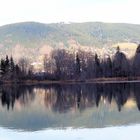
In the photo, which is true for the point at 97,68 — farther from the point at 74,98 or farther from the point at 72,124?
the point at 72,124

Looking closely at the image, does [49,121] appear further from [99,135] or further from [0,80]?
[0,80]

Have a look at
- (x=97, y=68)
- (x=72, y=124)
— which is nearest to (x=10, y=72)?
(x=97, y=68)

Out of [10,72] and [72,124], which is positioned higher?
[72,124]

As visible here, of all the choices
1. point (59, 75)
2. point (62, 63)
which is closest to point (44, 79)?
point (59, 75)

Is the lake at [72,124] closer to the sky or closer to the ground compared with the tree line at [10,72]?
closer to the sky

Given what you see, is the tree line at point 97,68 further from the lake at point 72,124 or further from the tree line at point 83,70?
the lake at point 72,124

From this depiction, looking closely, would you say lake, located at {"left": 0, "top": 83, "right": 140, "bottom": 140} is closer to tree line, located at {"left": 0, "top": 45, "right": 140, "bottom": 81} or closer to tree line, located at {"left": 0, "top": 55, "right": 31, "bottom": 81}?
tree line, located at {"left": 0, "top": 55, "right": 31, "bottom": 81}

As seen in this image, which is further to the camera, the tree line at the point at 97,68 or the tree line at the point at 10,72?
the tree line at the point at 97,68

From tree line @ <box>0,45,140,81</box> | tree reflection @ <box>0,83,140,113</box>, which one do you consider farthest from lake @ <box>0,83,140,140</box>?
tree line @ <box>0,45,140,81</box>

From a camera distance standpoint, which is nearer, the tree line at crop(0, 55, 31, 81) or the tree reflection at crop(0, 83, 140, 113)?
the tree reflection at crop(0, 83, 140, 113)

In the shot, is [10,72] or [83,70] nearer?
[10,72]

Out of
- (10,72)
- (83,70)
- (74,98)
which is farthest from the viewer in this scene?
(83,70)

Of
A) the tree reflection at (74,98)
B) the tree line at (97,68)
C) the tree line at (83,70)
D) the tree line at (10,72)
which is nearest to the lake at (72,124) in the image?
the tree reflection at (74,98)

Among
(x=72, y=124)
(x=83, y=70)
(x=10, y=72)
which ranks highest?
(x=72, y=124)
